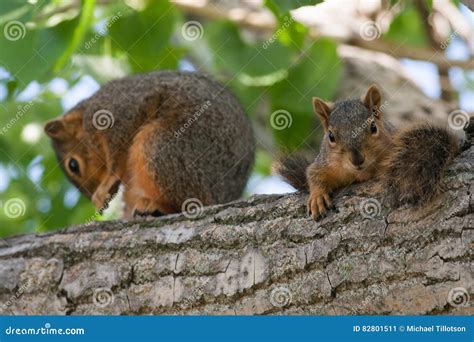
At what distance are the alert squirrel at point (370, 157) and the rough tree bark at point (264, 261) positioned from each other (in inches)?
3.0

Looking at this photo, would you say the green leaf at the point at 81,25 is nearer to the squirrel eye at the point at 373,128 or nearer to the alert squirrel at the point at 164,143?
the alert squirrel at the point at 164,143

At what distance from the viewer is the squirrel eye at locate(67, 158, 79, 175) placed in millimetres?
5668

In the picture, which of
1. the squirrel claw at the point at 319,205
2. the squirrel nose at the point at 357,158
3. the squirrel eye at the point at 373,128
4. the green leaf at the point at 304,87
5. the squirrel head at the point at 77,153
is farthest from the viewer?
the squirrel head at the point at 77,153

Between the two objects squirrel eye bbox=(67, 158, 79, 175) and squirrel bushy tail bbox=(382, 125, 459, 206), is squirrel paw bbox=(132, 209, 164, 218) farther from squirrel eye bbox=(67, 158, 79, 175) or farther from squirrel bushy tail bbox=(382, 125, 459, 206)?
squirrel bushy tail bbox=(382, 125, 459, 206)

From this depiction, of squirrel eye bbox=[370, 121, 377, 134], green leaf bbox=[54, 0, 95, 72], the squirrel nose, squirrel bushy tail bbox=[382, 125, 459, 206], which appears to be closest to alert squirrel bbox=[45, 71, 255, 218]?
green leaf bbox=[54, 0, 95, 72]


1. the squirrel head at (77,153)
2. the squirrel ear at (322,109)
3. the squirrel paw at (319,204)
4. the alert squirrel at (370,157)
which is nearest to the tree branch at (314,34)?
the squirrel head at (77,153)

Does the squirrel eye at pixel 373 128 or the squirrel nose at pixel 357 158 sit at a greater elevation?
the squirrel eye at pixel 373 128

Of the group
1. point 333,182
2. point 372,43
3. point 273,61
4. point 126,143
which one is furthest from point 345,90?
point 333,182

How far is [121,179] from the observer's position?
16.8 feet

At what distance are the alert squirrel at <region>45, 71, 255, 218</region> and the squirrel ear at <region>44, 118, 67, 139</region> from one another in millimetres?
215

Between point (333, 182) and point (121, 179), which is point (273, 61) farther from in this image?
point (333, 182)

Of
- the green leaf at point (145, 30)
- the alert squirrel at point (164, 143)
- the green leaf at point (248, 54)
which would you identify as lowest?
the alert squirrel at point (164, 143)

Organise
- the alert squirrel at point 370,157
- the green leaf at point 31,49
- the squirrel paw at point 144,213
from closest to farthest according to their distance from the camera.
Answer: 1. the alert squirrel at point 370,157
2. the green leaf at point 31,49
3. the squirrel paw at point 144,213

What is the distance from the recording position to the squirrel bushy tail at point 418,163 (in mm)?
3131
